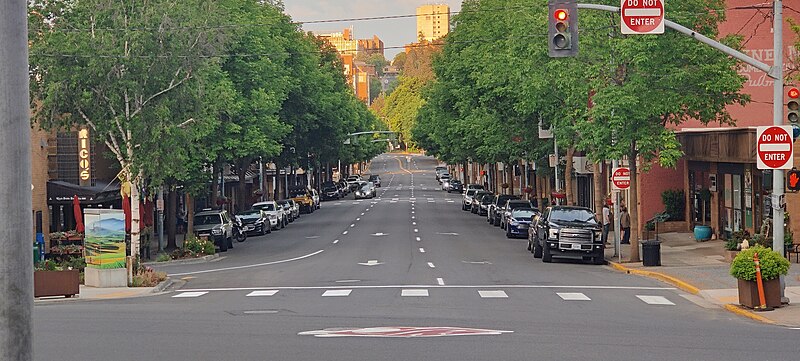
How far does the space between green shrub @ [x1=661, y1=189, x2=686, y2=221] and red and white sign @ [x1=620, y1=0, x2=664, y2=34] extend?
27442 millimetres

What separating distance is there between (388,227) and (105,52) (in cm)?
2786

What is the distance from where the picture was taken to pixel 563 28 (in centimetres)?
1986

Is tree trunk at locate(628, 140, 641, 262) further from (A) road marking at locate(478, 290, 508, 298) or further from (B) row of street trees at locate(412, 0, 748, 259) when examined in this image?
(A) road marking at locate(478, 290, 508, 298)

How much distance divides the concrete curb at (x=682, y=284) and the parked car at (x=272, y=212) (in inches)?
1177

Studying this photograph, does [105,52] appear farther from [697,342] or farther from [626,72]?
[697,342]

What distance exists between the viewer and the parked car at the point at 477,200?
72438 millimetres

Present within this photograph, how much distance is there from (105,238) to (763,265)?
17.2 metres

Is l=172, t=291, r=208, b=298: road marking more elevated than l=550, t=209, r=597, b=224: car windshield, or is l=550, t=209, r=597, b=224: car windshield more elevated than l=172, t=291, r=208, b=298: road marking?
l=550, t=209, r=597, b=224: car windshield

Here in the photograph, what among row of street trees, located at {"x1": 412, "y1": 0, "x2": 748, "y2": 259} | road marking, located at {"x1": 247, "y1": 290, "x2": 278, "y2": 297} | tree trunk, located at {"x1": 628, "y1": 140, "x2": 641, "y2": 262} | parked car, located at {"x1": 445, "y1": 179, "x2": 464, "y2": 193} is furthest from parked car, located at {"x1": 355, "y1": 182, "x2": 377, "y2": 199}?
road marking, located at {"x1": 247, "y1": 290, "x2": 278, "y2": 297}

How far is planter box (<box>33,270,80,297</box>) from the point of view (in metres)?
26.4

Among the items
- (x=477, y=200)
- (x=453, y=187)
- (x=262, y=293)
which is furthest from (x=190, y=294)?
(x=453, y=187)

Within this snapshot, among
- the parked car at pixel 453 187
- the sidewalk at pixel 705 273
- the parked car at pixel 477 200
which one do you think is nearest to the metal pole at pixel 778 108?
the sidewalk at pixel 705 273

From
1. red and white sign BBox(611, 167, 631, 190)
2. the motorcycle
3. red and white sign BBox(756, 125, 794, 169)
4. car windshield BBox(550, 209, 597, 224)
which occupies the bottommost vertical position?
the motorcycle

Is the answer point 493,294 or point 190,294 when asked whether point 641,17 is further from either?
point 190,294
